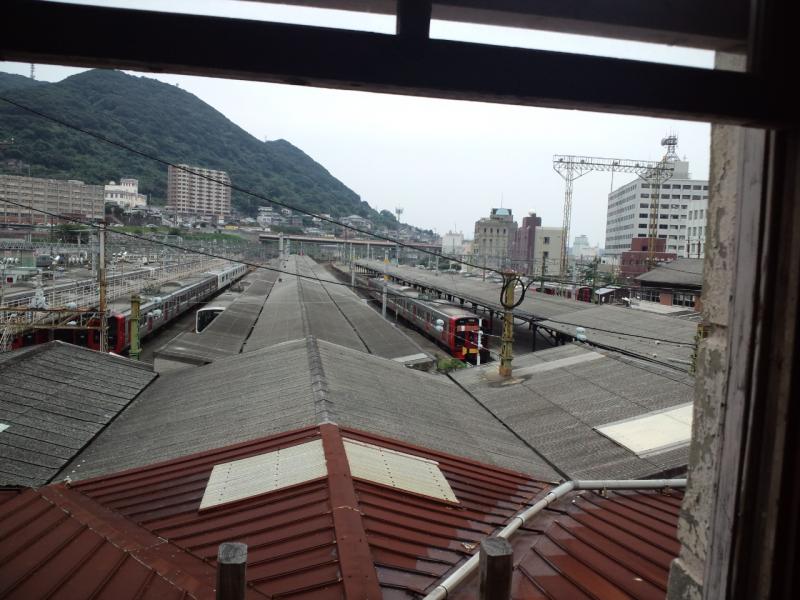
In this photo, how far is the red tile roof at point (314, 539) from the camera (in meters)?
3.76

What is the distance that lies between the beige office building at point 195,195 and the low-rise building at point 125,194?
1015 cm

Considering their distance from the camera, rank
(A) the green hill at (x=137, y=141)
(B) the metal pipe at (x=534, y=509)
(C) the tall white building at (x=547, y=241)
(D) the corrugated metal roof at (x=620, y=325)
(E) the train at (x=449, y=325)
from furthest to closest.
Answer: (C) the tall white building at (x=547, y=241) < (A) the green hill at (x=137, y=141) < (E) the train at (x=449, y=325) < (D) the corrugated metal roof at (x=620, y=325) < (B) the metal pipe at (x=534, y=509)

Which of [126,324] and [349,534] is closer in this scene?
[349,534]

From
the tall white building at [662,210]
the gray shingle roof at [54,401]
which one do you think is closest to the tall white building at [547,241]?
the tall white building at [662,210]

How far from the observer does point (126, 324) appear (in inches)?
845

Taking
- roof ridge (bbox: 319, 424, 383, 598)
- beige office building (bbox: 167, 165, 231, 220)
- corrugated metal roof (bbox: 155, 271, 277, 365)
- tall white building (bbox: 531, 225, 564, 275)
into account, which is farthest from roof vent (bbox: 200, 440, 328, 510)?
beige office building (bbox: 167, 165, 231, 220)

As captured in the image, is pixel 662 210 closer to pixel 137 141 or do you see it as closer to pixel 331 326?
pixel 331 326

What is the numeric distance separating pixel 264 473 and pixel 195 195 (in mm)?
130833

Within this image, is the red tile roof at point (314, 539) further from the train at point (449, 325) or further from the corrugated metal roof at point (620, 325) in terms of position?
the train at point (449, 325)

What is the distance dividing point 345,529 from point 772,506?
3.12 metres

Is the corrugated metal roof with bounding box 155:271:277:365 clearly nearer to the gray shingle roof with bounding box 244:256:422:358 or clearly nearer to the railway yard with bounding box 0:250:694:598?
the railway yard with bounding box 0:250:694:598

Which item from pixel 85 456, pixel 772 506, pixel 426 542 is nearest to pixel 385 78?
pixel 772 506

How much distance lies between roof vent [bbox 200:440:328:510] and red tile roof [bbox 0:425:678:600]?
128 millimetres

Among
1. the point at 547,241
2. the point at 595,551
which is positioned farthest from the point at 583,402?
the point at 547,241
